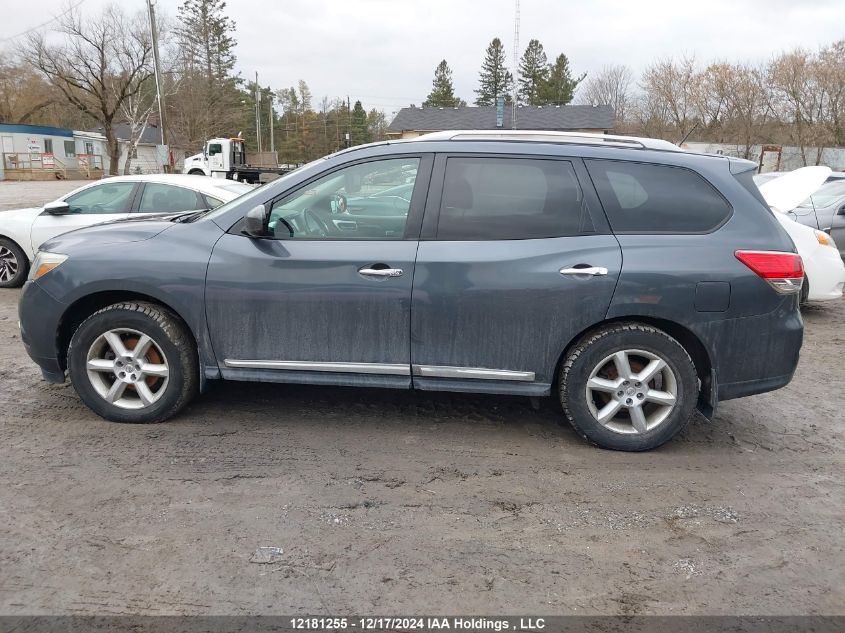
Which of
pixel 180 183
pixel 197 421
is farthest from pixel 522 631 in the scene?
pixel 180 183

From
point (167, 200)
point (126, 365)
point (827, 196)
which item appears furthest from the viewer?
point (827, 196)

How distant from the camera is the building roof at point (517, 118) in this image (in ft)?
190

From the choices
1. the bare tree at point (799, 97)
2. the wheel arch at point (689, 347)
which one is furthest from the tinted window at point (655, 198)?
the bare tree at point (799, 97)

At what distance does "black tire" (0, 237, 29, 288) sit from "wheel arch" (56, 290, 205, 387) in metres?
5.07

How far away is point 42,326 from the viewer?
4301mm

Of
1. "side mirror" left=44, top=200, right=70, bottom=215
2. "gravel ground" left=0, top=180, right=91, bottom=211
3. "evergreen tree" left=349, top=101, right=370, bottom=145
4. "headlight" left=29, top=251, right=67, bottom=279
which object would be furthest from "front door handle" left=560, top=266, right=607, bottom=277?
"evergreen tree" left=349, top=101, right=370, bottom=145

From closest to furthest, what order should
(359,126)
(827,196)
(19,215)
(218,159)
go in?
(19,215) < (827,196) < (218,159) < (359,126)

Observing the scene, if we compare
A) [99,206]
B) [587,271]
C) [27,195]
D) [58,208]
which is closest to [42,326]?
[587,271]

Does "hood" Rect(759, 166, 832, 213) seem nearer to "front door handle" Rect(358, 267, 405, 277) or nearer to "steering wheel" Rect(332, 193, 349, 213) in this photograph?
"front door handle" Rect(358, 267, 405, 277)

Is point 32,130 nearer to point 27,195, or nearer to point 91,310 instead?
point 27,195

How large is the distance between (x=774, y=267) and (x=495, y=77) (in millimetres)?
91060

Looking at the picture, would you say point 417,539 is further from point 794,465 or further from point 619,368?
point 794,465

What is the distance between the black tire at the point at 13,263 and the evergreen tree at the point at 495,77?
84809mm

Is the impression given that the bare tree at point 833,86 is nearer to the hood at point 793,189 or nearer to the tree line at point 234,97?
the tree line at point 234,97
